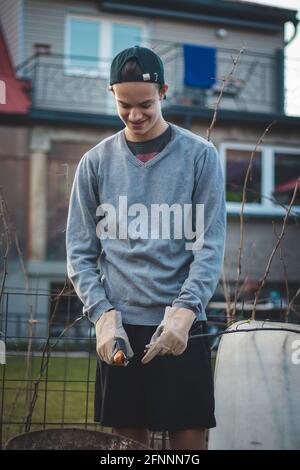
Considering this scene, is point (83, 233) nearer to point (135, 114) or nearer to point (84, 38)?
point (135, 114)

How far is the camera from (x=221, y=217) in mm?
1964

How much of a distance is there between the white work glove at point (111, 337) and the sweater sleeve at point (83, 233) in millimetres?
117

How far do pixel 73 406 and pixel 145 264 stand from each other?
2663mm

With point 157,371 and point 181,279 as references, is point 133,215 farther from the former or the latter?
point 157,371

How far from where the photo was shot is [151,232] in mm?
1967

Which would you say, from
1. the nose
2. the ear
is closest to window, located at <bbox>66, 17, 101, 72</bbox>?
the ear

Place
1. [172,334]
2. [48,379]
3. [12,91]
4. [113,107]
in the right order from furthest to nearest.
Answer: [113,107] < [12,91] < [48,379] < [172,334]

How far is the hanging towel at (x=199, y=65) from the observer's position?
11336mm

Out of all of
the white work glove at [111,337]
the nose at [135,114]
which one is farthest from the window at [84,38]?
the white work glove at [111,337]

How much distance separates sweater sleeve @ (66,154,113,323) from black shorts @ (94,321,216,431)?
20 cm

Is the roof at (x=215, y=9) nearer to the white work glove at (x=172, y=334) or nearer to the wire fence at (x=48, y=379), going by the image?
the wire fence at (x=48, y=379)

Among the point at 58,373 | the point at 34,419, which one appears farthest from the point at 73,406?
the point at 58,373

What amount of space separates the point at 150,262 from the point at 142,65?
57 cm

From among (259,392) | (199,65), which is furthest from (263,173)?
(259,392)
